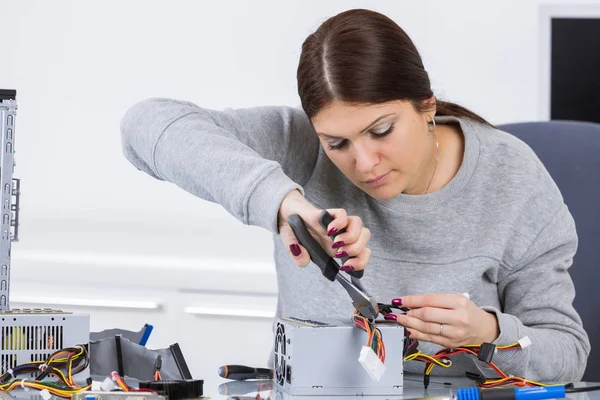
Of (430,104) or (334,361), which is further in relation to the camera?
(430,104)

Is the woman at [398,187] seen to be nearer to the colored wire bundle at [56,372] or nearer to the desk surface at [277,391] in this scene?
the desk surface at [277,391]

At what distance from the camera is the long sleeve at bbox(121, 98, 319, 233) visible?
103cm

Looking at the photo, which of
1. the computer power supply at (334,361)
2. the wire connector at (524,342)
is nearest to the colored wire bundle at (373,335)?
the computer power supply at (334,361)

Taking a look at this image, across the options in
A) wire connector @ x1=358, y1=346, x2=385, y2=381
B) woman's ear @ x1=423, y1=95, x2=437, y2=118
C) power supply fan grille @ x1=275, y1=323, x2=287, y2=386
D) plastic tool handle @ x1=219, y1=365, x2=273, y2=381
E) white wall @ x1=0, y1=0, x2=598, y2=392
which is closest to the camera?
wire connector @ x1=358, y1=346, x2=385, y2=381

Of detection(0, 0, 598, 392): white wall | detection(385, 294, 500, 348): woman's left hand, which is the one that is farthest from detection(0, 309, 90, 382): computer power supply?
detection(0, 0, 598, 392): white wall

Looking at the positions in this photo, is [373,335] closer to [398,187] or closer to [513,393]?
[513,393]

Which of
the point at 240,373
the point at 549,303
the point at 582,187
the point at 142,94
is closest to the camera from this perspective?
the point at 240,373

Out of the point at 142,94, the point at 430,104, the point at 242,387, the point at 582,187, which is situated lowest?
the point at 242,387

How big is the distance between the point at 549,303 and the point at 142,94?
1513 millimetres

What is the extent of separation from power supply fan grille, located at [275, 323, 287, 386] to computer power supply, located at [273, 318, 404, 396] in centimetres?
1

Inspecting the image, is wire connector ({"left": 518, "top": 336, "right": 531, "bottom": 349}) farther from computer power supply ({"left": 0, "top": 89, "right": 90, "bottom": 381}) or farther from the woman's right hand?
computer power supply ({"left": 0, "top": 89, "right": 90, "bottom": 381})

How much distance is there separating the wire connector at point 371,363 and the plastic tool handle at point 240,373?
0.22 m

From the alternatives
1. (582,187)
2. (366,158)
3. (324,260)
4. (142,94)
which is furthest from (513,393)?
(142,94)

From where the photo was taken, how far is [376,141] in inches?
47.6
